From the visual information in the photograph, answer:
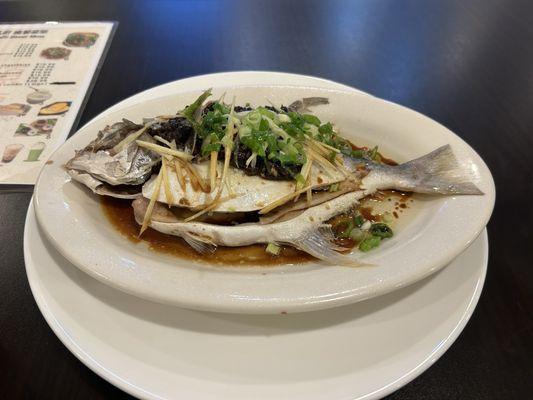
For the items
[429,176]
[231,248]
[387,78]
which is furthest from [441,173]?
[387,78]

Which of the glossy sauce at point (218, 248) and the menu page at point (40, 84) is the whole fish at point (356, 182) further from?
the menu page at point (40, 84)

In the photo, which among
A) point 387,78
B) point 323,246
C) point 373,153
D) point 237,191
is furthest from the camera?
point 387,78

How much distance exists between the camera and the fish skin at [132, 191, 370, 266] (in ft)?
4.66

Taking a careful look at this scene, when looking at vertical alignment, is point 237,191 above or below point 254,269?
above

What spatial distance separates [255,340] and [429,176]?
876 mm

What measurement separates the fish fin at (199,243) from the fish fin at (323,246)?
28cm

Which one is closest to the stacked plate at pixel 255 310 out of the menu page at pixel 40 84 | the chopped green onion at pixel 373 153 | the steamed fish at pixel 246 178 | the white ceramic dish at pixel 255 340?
the white ceramic dish at pixel 255 340

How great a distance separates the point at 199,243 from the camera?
56.6 inches

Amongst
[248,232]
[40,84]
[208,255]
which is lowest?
[40,84]

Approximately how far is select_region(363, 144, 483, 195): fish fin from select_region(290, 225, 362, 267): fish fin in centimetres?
29

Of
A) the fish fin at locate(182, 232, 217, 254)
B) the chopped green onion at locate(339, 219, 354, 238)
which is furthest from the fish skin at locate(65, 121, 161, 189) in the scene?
the chopped green onion at locate(339, 219, 354, 238)

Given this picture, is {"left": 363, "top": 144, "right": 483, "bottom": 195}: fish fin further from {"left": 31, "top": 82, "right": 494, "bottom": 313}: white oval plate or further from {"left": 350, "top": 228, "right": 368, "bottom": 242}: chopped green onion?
{"left": 350, "top": 228, "right": 368, "bottom": 242}: chopped green onion

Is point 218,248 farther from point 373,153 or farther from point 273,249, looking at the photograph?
point 373,153

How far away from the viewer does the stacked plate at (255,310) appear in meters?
1.13
